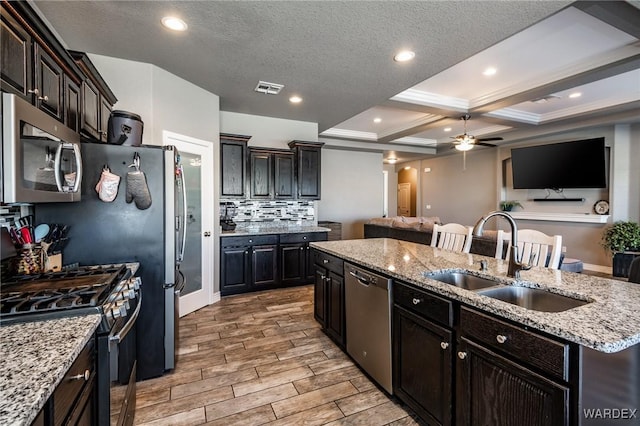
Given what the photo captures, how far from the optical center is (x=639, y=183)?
5.65 metres

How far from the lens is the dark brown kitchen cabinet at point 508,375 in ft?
3.71

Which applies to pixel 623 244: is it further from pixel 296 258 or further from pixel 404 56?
pixel 296 258

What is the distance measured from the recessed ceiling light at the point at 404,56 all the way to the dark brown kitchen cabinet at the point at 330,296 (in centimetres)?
211

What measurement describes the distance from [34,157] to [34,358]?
36.7 inches

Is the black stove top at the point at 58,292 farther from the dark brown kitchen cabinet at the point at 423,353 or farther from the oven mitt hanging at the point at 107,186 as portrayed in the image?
the dark brown kitchen cabinet at the point at 423,353

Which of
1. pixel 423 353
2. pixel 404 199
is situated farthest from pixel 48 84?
pixel 404 199

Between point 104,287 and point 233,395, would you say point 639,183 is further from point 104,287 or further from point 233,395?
point 104,287

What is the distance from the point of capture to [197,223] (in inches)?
156

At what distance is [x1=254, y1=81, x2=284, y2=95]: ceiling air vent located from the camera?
378 cm

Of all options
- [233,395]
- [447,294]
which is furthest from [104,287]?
[447,294]

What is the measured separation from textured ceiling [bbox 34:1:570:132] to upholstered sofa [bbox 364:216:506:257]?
8.46 feet

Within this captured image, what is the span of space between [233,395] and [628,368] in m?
2.23

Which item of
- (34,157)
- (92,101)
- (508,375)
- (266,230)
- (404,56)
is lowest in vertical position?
(508,375)

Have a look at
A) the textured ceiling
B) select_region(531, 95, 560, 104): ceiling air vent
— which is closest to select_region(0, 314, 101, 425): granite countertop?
the textured ceiling
